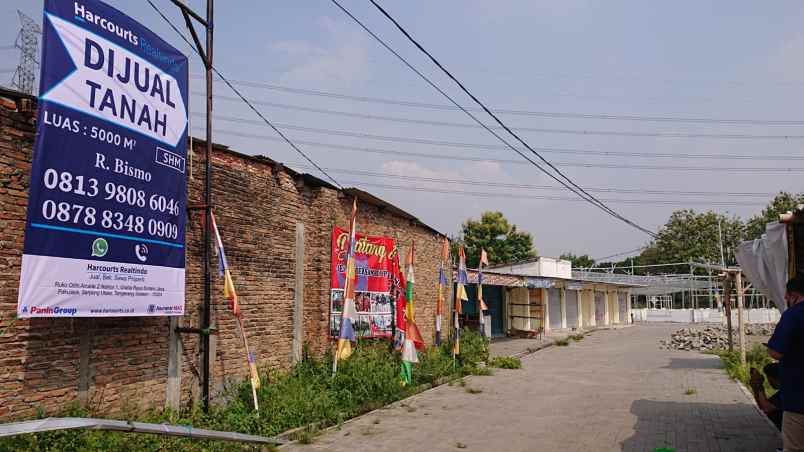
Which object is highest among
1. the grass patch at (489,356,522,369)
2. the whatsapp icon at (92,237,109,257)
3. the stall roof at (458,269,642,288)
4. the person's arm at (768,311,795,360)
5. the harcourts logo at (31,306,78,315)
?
the whatsapp icon at (92,237,109,257)

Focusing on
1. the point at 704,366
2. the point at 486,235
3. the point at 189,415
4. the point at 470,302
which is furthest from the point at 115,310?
the point at 486,235

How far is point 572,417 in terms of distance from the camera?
963 centimetres

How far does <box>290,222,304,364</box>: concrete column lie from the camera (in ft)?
35.3

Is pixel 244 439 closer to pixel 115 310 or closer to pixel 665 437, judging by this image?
pixel 115 310

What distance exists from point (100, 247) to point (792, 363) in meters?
6.88

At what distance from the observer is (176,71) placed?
25.7 ft

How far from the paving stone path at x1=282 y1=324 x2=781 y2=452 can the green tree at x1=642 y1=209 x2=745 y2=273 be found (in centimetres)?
4674

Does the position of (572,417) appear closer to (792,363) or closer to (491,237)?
(792,363)

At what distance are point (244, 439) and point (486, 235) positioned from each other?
37.2 metres

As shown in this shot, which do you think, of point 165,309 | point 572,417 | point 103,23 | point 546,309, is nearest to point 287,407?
point 165,309

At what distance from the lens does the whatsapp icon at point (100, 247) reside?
6.24 metres

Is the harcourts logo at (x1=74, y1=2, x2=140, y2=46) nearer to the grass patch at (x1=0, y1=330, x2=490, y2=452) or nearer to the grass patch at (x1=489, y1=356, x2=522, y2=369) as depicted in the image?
the grass patch at (x1=0, y1=330, x2=490, y2=452)

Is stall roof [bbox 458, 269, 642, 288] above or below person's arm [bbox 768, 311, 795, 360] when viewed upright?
above

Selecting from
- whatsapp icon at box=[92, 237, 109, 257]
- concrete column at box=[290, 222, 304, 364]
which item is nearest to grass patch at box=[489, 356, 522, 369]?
concrete column at box=[290, 222, 304, 364]
